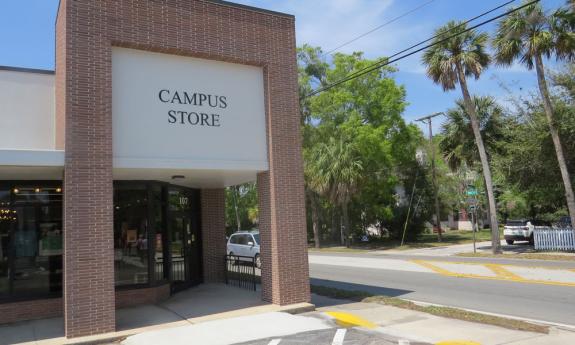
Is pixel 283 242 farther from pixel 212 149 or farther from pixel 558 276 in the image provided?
pixel 558 276

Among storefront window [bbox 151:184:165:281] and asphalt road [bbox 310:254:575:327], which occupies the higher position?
storefront window [bbox 151:184:165:281]

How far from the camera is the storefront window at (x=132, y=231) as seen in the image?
1216 cm

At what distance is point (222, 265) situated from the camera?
16.2 metres

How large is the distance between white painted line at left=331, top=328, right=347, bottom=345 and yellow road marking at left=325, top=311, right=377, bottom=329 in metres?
0.55

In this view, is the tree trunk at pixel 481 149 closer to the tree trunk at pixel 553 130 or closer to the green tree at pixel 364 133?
the tree trunk at pixel 553 130

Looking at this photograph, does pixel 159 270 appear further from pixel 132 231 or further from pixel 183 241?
pixel 183 241

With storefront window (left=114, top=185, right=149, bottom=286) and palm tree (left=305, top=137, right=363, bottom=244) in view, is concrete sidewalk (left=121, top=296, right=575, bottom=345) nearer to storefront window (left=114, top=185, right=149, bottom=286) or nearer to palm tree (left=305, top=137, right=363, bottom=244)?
storefront window (left=114, top=185, right=149, bottom=286)

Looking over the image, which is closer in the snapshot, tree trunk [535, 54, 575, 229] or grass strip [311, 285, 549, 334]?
grass strip [311, 285, 549, 334]

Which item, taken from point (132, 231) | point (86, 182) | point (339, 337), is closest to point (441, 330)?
point (339, 337)

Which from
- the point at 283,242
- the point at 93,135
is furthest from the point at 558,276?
the point at 93,135

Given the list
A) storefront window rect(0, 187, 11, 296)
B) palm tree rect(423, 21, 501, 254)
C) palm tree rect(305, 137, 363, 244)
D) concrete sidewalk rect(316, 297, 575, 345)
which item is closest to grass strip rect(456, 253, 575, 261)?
palm tree rect(423, 21, 501, 254)

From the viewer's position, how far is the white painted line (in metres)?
8.01

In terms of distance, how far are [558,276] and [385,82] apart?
79.6 ft

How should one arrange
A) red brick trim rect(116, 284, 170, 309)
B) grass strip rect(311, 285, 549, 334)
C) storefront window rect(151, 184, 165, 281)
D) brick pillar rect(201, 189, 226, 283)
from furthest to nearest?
brick pillar rect(201, 189, 226, 283)
storefront window rect(151, 184, 165, 281)
red brick trim rect(116, 284, 170, 309)
grass strip rect(311, 285, 549, 334)
